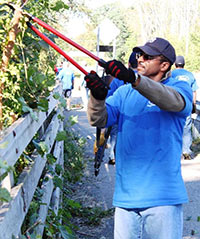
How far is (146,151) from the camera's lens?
3.12 m

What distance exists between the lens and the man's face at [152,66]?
3.25m

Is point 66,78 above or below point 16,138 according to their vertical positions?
below

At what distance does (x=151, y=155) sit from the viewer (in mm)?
3105

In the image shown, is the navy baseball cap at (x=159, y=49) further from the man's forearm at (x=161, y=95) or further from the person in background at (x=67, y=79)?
the person in background at (x=67, y=79)

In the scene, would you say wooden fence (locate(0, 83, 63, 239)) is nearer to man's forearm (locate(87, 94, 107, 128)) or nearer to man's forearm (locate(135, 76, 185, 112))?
man's forearm (locate(87, 94, 107, 128))

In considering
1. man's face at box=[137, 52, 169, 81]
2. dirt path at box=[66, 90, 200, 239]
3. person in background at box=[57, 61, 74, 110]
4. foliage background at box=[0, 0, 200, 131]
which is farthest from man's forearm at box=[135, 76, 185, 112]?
person in background at box=[57, 61, 74, 110]

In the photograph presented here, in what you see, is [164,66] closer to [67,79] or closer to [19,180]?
[19,180]

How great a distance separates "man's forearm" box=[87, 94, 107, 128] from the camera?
3068mm

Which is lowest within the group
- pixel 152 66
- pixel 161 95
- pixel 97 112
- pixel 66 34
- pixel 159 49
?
pixel 66 34

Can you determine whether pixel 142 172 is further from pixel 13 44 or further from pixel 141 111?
pixel 13 44

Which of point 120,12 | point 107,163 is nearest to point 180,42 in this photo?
point 120,12

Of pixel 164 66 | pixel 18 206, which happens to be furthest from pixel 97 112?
pixel 18 206

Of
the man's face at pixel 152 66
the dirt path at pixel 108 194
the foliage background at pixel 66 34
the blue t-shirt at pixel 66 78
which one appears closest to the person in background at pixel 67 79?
the blue t-shirt at pixel 66 78

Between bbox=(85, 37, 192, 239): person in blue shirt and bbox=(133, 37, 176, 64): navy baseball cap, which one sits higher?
bbox=(133, 37, 176, 64): navy baseball cap
